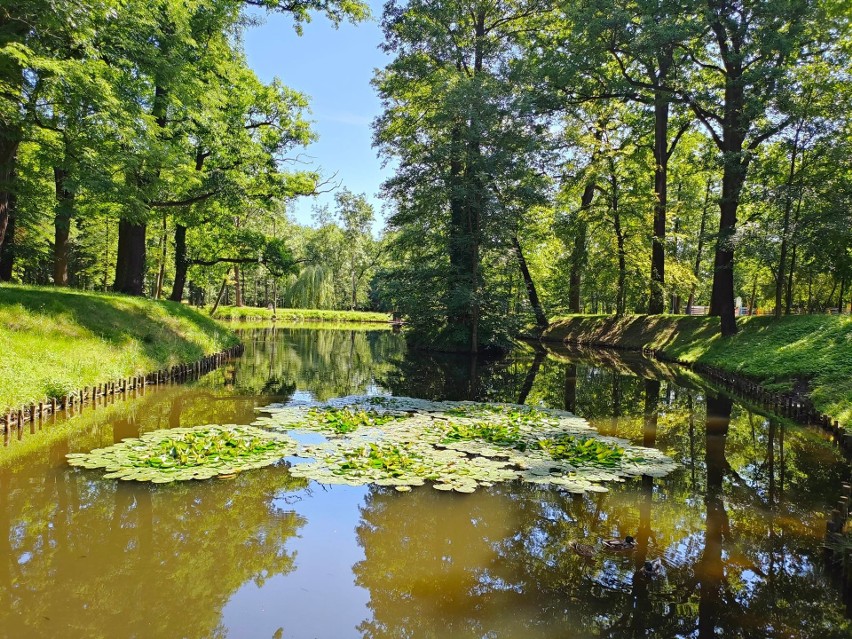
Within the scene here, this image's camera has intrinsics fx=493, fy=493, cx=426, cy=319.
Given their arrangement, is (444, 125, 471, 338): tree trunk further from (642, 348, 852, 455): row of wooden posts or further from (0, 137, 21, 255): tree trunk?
(0, 137, 21, 255): tree trunk

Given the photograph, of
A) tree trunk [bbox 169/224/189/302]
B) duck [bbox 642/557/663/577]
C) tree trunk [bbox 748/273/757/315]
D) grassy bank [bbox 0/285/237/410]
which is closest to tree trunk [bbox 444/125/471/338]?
grassy bank [bbox 0/285/237/410]

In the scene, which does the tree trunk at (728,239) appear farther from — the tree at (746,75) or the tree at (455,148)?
the tree at (455,148)

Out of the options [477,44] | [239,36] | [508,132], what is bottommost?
[508,132]

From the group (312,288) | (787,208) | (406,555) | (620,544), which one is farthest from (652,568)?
(312,288)

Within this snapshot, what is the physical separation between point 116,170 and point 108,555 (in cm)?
1022

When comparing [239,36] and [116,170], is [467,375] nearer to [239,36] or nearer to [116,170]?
[116,170]

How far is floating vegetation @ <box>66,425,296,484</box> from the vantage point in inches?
255


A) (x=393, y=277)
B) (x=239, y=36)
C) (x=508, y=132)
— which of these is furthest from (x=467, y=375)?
(x=239, y=36)

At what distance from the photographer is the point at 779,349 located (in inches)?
591

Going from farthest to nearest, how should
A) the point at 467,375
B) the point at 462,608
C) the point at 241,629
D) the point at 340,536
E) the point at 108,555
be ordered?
the point at 467,375, the point at 340,536, the point at 108,555, the point at 462,608, the point at 241,629

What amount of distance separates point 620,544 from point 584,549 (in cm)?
39

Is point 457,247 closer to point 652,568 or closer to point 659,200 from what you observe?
point 659,200

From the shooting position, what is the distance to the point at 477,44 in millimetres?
24266

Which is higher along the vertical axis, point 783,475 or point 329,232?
point 329,232
